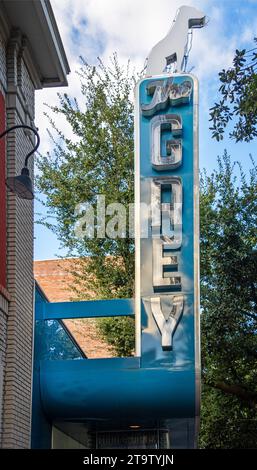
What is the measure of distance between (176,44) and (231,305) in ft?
29.6

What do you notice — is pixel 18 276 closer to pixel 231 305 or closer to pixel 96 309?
pixel 96 309

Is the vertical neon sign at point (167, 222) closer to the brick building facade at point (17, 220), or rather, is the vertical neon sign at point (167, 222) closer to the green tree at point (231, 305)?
the brick building facade at point (17, 220)

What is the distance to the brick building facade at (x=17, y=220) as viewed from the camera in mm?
10992

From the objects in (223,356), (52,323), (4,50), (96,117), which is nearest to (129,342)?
(223,356)

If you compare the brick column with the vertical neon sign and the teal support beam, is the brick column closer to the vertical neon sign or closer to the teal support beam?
the teal support beam

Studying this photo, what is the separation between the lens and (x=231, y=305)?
856 inches

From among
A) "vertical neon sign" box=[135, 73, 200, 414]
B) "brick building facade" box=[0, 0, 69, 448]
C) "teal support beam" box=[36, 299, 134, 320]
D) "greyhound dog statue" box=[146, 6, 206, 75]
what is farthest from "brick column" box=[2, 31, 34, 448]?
"greyhound dog statue" box=[146, 6, 206, 75]

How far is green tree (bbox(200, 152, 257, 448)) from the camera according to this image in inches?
853

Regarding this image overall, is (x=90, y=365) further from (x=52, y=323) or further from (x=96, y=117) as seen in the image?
(x=96, y=117)

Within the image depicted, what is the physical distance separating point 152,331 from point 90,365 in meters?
1.13

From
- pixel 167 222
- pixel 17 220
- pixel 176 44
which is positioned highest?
pixel 176 44

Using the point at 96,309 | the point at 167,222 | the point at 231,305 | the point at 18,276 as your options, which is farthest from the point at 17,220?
the point at 231,305
